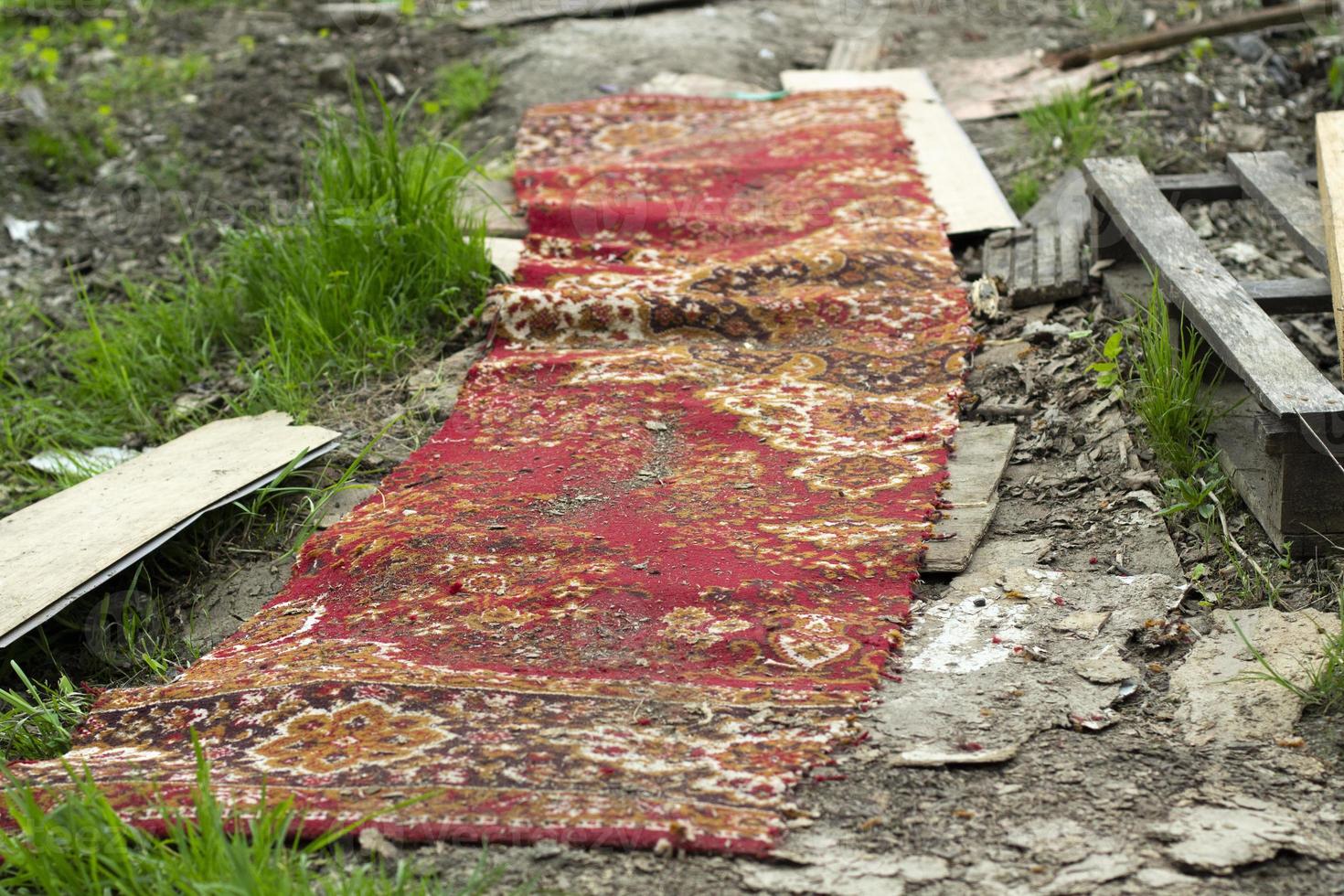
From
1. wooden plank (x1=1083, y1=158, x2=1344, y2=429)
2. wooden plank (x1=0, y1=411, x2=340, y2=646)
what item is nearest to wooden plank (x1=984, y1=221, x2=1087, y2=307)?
wooden plank (x1=1083, y1=158, x2=1344, y2=429)

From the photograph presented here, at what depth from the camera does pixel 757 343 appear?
12.4 feet

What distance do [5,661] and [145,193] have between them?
305 cm

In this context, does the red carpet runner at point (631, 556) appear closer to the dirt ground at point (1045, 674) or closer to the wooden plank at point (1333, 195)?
the dirt ground at point (1045, 674)

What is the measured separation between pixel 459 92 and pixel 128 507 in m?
3.20

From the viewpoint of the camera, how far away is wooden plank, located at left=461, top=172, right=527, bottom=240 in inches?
175

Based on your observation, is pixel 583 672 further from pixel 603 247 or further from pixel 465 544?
pixel 603 247

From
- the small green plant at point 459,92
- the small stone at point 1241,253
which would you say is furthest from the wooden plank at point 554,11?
the small stone at point 1241,253

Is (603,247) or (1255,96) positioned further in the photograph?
(1255,96)

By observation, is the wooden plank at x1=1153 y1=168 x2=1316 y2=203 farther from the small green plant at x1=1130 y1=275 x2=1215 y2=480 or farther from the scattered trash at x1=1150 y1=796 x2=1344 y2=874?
the scattered trash at x1=1150 y1=796 x2=1344 y2=874

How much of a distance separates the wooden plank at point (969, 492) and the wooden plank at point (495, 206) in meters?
1.87

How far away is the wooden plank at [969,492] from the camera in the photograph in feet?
8.87

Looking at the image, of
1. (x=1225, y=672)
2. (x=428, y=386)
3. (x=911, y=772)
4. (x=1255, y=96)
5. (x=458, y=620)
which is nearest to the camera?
(x=911, y=772)

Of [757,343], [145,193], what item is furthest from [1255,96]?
[145,193]

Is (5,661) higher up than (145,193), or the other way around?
(145,193)
